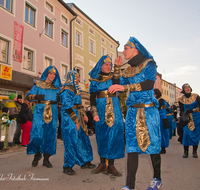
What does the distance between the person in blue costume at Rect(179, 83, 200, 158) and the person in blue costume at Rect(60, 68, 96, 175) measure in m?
2.87

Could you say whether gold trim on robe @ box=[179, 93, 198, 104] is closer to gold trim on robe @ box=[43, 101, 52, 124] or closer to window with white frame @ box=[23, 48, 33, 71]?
gold trim on robe @ box=[43, 101, 52, 124]

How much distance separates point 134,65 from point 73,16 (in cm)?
1758

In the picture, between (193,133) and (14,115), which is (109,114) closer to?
(193,133)

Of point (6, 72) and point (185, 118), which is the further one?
point (6, 72)

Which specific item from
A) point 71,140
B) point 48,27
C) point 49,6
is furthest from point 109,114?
point 49,6

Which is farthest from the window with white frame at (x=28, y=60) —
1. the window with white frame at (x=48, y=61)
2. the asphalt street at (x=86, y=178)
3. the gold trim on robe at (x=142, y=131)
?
the gold trim on robe at (x=142, y=131)

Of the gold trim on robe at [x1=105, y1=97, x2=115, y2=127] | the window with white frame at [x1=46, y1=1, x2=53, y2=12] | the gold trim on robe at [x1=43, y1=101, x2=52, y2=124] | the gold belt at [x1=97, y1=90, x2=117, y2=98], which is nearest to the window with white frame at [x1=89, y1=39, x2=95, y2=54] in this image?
the window with white frame at [x1=46, y1=1, x2=53, y2=12]

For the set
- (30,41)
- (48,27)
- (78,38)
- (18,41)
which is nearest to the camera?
(18,41)

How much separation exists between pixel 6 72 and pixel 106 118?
937 centimetres

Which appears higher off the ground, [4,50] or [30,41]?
[30,41]

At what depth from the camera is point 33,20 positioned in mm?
14000

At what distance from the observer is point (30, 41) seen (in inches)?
526

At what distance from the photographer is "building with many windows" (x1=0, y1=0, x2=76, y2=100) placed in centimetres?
1153

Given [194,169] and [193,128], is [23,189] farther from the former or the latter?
[193,128]
